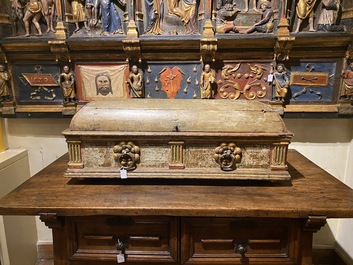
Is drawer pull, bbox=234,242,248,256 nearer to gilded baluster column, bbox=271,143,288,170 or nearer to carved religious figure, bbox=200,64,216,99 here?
gilded baluster column, bbox=271,143,288,170

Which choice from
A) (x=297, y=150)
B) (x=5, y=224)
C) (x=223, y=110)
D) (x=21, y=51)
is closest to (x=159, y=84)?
(x=223, y=110)

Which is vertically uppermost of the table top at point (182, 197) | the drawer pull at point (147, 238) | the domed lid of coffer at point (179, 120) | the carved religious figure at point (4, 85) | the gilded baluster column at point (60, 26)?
the gilded baluster column at point (60, 26)

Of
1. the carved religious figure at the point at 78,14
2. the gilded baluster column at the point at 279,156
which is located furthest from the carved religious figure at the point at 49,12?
the gilded baluster column at the point at 279,156

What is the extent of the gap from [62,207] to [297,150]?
1.81m

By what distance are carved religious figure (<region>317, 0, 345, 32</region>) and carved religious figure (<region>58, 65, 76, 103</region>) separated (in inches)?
73.4

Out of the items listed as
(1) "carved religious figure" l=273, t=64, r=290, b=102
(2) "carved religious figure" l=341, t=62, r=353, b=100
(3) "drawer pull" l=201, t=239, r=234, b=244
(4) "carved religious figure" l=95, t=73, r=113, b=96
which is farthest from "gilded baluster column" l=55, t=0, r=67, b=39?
(2) "carved religious figure" l=341, t=62, r=353, b=100

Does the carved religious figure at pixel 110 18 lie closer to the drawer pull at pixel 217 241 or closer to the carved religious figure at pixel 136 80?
the carved religious figure at pixel 136 80

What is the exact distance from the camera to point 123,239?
4.26 feet

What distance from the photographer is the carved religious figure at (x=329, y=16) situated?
72.3 inches

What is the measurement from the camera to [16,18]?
6.45ft

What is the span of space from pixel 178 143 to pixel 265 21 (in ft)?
3.82

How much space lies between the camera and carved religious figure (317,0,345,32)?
72.3 inches

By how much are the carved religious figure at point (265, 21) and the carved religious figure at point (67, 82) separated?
52.7 inches

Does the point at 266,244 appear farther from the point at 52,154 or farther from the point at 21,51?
the point at 21,51
